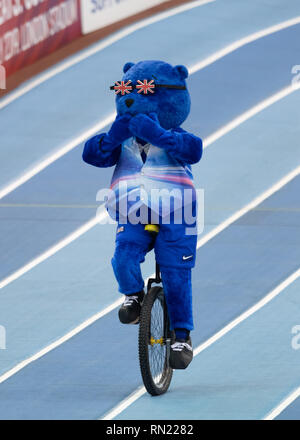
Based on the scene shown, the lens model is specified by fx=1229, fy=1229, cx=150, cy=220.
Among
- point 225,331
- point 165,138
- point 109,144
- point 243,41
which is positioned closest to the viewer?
point 165,138

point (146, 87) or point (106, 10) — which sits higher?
point (106, 10)

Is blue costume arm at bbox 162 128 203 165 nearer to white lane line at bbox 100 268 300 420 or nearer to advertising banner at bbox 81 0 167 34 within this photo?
white lane line at bbox 100 268 300 420

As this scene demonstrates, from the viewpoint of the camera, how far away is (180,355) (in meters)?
7.98

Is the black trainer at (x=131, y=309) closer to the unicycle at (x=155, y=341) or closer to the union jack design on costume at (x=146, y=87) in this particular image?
the unicycle at (x=155, y=341)

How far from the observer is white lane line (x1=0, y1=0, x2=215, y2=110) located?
48.6 ft

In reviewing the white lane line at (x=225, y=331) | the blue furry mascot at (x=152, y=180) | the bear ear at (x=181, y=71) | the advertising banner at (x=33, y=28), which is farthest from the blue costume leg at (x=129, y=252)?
the advertising banner at (x=33, y=28)

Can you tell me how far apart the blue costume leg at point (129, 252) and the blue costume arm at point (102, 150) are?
445 millimetres

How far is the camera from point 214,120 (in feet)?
45.0

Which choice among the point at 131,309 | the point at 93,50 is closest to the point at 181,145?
the point at 131,309

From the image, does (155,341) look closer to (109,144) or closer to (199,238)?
(109,144)

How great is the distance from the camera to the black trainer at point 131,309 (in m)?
7.92

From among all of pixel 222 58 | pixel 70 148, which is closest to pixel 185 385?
pixel 70 148

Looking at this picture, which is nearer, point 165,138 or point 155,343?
point 165,138

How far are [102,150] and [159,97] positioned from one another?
50cm
